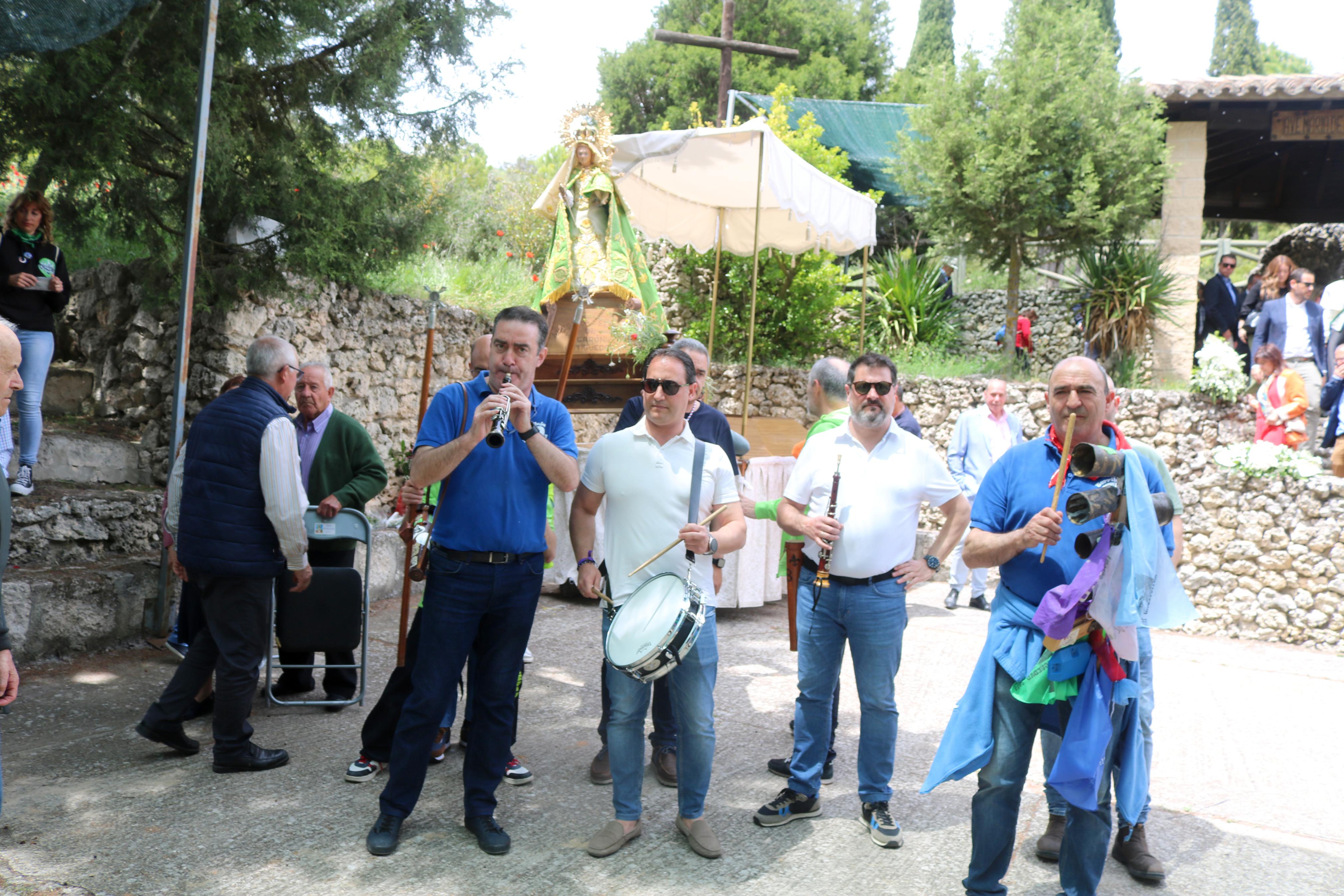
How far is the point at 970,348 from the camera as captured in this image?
13.9m

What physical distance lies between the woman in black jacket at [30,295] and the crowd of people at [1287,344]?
948cm

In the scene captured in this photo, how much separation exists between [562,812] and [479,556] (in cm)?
121

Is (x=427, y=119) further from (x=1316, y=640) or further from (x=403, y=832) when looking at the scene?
(x=1316, y=640)

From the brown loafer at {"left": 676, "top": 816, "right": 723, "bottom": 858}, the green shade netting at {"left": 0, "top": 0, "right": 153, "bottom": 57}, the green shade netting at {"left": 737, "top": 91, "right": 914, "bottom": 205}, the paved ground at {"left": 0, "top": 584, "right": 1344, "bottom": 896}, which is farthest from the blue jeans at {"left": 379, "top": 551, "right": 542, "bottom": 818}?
the green shade netting at {"left": 737, "top": 91, "right": 914, "bottom": 205}

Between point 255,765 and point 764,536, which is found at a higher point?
point 764,536

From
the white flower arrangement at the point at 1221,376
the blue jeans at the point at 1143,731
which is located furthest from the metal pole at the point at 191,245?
the white flower arrangement at the point at 1221,376

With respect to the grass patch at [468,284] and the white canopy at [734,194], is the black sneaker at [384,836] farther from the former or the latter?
the grass patch at [468,284]

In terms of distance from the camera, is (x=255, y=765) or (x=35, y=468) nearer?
(x=255, y=765)

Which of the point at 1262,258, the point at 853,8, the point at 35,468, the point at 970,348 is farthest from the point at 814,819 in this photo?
the point at 853,8

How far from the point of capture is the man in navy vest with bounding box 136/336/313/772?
166 inches

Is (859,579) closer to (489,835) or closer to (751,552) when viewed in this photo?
(489,835)

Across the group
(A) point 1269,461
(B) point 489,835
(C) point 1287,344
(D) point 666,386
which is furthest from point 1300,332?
(B) point 489,835

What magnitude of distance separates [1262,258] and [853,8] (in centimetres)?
2347

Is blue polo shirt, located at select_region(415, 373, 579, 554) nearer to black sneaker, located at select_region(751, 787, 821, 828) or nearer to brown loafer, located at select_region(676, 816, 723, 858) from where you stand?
brown loafer, located at select_region(676, 816, 723, 858)
